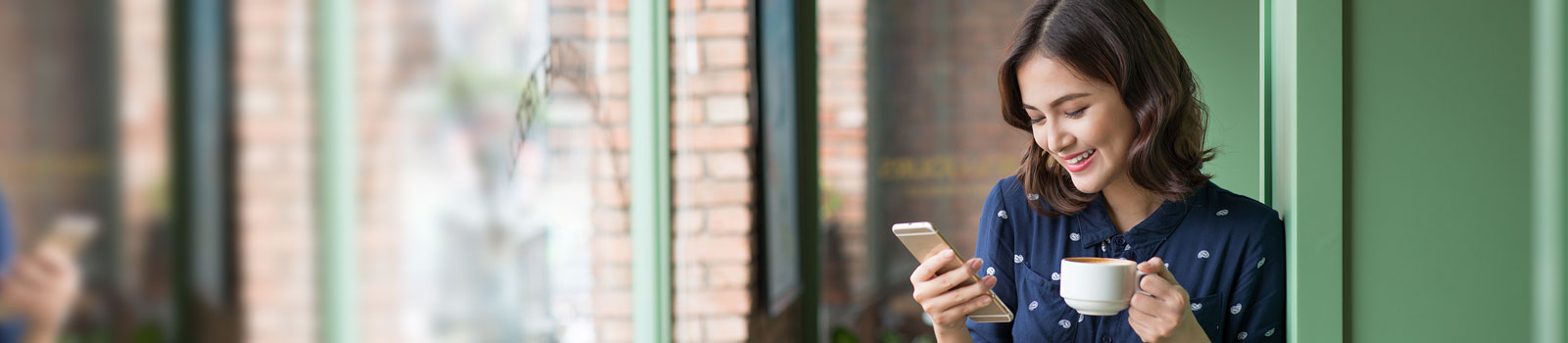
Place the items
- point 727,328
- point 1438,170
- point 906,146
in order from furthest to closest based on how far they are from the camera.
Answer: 1. point 906,146
2. point 727,328
3. point 1438,170

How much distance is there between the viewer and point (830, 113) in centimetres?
492

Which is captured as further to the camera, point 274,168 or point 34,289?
point 274,168

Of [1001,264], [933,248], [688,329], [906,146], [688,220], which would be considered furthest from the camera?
[906,146]

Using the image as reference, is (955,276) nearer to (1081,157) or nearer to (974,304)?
(974,304)

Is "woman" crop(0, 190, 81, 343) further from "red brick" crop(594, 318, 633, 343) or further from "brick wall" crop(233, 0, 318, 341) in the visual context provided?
"red brick" crop(594, 318, 633, 343)

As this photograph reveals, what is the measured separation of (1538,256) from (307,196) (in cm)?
126

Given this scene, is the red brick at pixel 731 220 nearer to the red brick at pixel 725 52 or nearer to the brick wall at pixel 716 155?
the brick wall at pixel 716 155

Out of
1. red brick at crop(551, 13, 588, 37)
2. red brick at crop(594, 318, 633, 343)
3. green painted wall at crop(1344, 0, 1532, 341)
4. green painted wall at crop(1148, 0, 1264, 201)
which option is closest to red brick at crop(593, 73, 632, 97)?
red brick at crop(551, 13, 588, 37)

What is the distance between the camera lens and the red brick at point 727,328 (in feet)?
8.09

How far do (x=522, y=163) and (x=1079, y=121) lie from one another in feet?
2.28

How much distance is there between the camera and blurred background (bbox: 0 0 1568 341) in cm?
65

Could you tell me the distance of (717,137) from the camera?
2.57 m

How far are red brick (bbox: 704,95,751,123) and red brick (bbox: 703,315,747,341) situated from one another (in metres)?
0.46

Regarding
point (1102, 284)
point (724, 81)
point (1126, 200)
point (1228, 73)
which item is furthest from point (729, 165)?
point (1228, 73)
